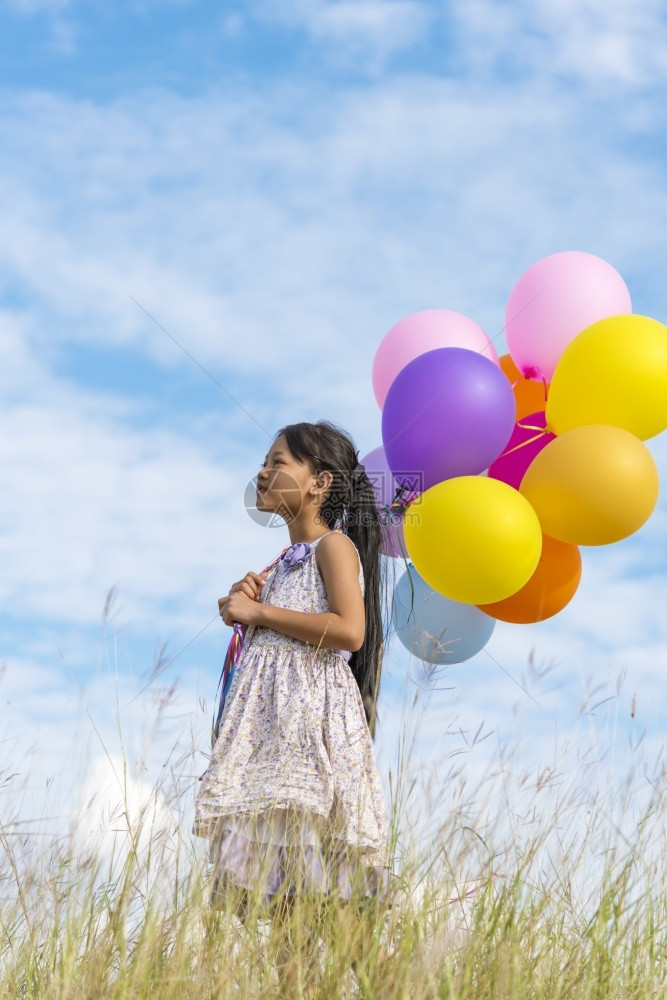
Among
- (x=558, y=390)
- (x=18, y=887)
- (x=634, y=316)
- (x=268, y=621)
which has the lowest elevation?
(x=18, y=887)

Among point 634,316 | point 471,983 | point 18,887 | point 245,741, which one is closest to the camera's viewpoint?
point 471,983

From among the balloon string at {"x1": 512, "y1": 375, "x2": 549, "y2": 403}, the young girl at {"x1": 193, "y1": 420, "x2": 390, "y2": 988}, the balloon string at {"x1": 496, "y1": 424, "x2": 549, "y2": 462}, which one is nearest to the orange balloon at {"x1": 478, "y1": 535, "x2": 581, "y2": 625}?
the balloon string at {"x1": 496, "y1": 424, "x2": 549, "y2": 462}

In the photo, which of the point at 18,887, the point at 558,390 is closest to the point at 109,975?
the point at 18,887

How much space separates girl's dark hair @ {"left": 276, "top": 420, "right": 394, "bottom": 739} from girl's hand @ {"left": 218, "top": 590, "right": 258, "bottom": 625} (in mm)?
345

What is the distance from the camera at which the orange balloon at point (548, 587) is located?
296 cm

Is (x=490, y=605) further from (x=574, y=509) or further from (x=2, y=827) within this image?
(x=2, y=827)

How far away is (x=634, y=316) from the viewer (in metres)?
2.93

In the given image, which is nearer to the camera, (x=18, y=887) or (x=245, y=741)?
(x=18, y=887)

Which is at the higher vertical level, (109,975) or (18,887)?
(18,887)

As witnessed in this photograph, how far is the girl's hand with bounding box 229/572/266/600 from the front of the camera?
259 cm

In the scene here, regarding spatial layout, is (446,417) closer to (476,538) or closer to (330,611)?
(476,538)

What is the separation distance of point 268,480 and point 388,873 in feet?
3.58

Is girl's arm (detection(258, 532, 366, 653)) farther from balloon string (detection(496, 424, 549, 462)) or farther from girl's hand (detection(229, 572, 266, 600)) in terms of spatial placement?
balloon string (detection(496, 424, 549, 462))

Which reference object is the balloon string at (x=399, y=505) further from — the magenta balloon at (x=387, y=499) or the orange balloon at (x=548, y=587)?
the orange balloon at (x=548, y=587)
